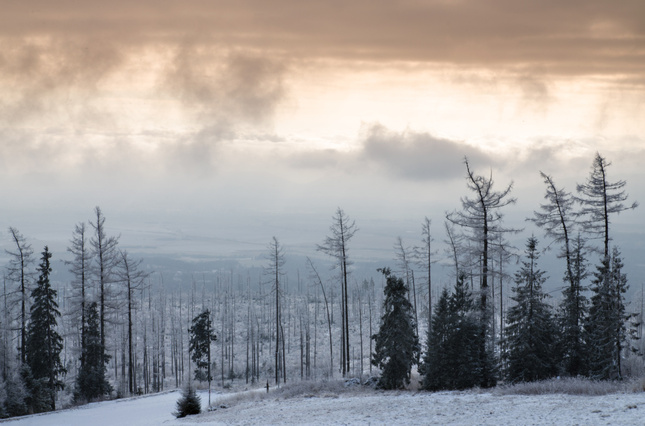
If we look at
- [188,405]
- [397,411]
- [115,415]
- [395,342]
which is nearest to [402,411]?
[397,411]

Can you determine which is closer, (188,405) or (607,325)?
(607,325)

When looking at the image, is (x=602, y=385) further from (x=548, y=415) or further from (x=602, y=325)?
(x=602, y=325)

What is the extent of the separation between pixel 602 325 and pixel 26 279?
37.3 m

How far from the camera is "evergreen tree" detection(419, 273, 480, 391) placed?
2614 cm

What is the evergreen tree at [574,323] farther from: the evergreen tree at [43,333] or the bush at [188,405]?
the evergreen tree at [43,333]

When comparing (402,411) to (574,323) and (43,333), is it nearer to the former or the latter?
(574,323)

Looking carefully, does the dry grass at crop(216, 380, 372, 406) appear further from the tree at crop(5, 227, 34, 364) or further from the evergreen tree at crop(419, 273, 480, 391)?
the tree at crop(5, 227, 34, 364)

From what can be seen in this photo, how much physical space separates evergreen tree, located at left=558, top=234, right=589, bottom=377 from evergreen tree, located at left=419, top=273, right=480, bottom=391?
4861mm

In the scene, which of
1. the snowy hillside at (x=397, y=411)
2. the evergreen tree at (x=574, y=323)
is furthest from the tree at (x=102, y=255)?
the evergreen tree at (x=574, y=323)

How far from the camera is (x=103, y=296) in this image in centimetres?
3844

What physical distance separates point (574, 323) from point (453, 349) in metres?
7.40

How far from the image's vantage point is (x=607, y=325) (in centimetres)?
2742

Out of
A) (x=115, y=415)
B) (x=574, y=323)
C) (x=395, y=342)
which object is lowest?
(x=115, y=415)

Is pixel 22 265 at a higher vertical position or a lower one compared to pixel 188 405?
higher
